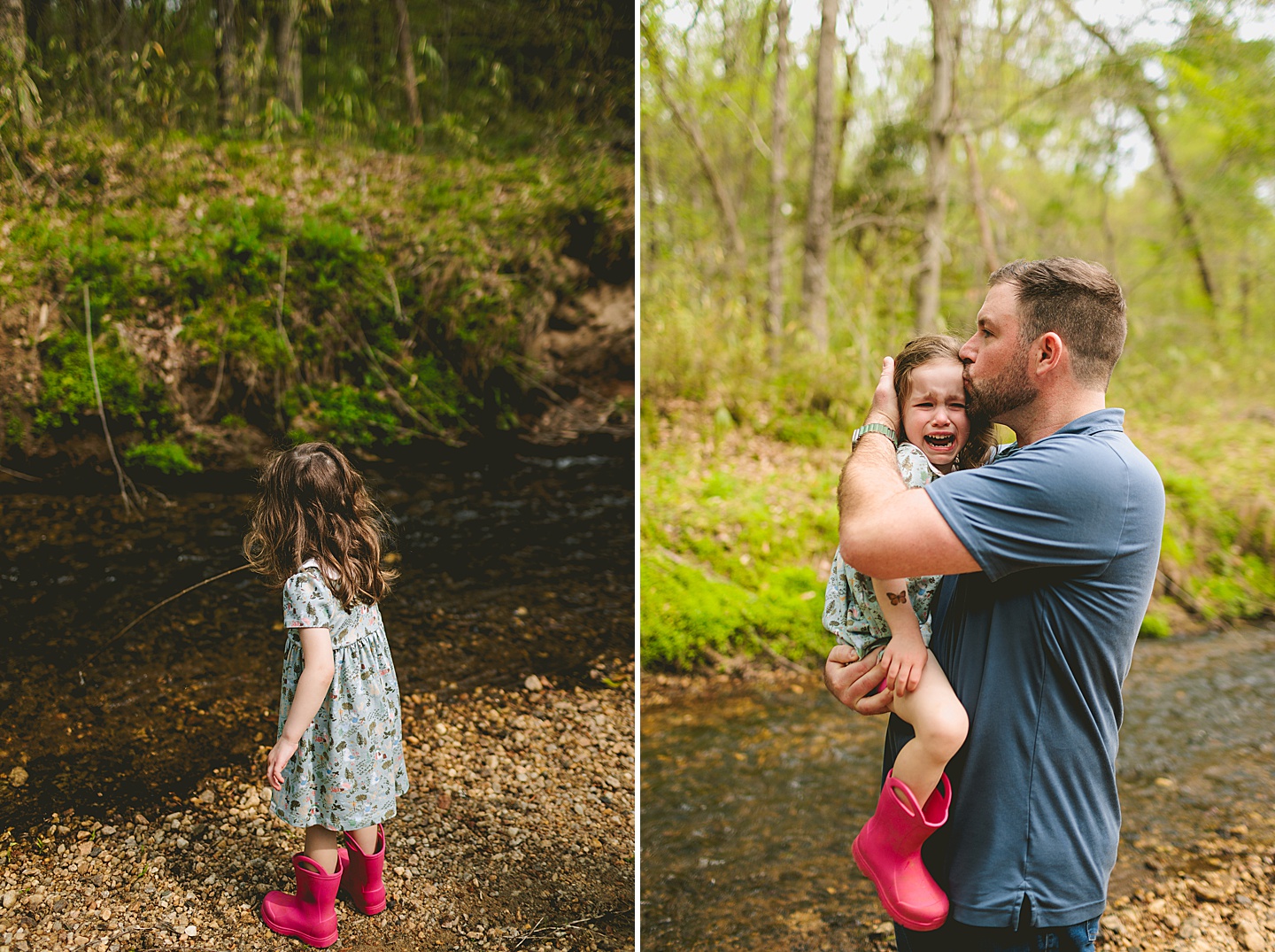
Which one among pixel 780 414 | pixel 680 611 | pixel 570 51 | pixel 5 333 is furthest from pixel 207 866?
pixel 780 414

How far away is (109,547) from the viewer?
328 centimetres

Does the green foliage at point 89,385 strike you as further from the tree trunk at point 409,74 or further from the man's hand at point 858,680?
the man's hand at point 858,680

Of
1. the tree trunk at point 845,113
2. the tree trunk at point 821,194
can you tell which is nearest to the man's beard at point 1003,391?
the tree trunk at point 821,194

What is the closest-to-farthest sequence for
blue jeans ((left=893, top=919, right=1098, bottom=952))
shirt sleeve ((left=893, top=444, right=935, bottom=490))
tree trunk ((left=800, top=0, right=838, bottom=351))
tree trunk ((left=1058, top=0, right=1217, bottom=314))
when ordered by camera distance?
blue jeans ((left=893, top=919, right=1098, bottom=952))
shirt sleeve ((left=893, top=444, right=935, bottom=490))
tree trunk ((left=800, top=0, right=838, bottom=351))
tree trunk ((left=1058, top=0, right=1217, bottom=314))

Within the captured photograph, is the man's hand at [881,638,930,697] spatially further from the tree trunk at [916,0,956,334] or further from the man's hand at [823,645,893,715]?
the tree trunk at [916,0,956,334]

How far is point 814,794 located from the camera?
4.05 metres

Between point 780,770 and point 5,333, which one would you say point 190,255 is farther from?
point 780,770

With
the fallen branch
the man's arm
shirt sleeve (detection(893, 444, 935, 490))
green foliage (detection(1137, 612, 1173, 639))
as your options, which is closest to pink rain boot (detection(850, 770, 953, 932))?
the man's arm

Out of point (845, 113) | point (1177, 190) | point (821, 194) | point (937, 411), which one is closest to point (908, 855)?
point (937, 411)

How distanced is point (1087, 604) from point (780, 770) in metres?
3.02

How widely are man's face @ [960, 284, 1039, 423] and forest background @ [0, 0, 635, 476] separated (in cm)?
291

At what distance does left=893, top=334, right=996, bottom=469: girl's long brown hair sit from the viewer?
1778 mm

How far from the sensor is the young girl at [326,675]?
214 centimetres

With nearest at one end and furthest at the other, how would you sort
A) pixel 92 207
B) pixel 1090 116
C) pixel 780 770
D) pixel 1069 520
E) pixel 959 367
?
pixel 1069 520 < pixel 959 367 < pixel 92 207 < pixel 780 770 < pixel 1090 116
